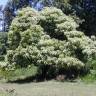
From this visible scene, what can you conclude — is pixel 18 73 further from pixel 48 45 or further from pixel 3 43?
pixel 3 43

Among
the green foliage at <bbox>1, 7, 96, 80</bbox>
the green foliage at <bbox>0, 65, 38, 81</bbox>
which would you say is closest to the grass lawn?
the green foliage at <bbox>1, 7, 96, 80</bbox>

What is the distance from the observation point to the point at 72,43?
89.7 feet

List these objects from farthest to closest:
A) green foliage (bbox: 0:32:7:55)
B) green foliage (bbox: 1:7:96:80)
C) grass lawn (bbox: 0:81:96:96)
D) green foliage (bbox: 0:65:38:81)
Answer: green foliage (bbox: 0:32:7:55), green foliage (bbox: 0:65:38:81), green foliage (bbox: 1:7:96:80), grass lawn (bbox: 0:81:96:96)

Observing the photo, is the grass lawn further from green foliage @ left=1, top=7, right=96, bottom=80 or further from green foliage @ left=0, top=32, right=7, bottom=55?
green foliage @ left=0, top=32, right=7, bottom=55

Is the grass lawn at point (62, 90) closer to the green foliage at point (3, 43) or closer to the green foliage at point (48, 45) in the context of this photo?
the green foliage at point (48, 45)

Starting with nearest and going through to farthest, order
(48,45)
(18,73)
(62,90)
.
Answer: (62,90)
(48,45)
(18,73)

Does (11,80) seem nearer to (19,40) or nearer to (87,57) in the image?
(19,40)

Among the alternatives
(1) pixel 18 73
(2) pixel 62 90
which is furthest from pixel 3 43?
(2) pixel 62 90

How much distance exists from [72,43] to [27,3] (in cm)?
1856

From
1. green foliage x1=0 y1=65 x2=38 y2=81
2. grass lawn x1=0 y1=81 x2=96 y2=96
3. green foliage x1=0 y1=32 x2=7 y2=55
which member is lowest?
green foliage x1=0 y1=65 x2=38 y2=81

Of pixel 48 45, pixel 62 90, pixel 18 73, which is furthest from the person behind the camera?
pixel 18 73

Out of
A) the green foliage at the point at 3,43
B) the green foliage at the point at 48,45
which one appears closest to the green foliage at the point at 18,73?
the green foliage at the point at 48,45

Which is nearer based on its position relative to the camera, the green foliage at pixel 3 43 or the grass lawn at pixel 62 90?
the grass lawn at pixel 62 90

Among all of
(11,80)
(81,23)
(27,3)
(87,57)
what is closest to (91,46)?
(87,57)
